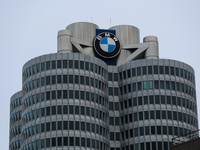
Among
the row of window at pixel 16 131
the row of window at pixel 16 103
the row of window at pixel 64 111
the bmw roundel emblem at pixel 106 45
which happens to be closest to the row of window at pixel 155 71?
the bmw roundel emblem at pixel 106 45

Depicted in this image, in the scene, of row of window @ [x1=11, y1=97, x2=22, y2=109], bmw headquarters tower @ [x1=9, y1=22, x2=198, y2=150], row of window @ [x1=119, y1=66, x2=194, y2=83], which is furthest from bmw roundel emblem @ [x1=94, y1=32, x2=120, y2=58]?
row of window @ [x1=11, y1=97, x2=22, y2=109]

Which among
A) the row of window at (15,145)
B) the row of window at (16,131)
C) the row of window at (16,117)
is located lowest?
the row of window at (15,145)

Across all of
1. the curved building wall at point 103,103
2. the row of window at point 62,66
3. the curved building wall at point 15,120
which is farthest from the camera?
the curved building wall at point 15,120

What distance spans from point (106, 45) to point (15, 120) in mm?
34240

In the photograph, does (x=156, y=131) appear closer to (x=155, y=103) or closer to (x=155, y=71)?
(x=155, y=103)

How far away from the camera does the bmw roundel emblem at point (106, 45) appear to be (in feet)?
500

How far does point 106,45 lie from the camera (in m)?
153

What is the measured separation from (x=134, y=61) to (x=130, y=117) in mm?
14941

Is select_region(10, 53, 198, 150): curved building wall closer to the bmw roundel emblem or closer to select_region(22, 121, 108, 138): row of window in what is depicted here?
select_region(22, 121, 108, 138): row of window

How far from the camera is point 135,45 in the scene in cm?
15338

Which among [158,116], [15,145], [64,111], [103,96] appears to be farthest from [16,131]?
[158,116]

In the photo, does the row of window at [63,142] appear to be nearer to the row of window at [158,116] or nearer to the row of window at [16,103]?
the row of window at [158,116]

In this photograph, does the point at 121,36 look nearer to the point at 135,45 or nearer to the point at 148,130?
the point at 135,45

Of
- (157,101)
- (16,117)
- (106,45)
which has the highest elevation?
(106,45)
